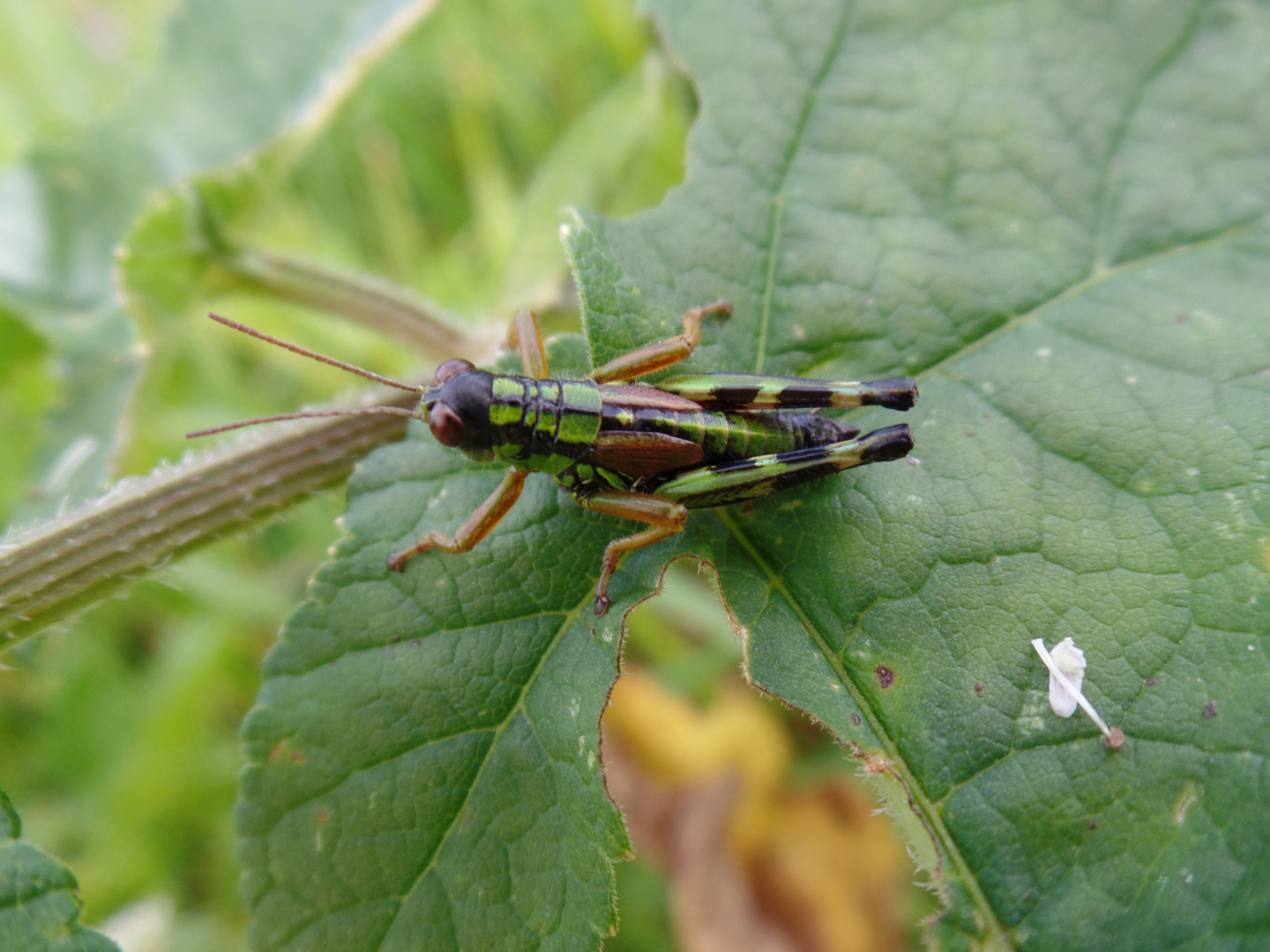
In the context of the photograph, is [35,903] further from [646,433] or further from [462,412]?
[646,433]

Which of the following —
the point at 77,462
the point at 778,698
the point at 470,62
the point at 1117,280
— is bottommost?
the point at 778,698

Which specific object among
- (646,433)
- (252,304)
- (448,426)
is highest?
(252,304)

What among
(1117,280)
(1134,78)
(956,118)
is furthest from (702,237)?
(1134,78)

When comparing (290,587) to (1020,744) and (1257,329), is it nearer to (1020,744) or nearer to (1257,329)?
(1020,744)

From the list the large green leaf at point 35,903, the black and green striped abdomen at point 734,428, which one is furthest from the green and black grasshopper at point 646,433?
the large green leaf at point 35,903

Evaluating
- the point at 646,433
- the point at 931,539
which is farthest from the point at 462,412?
the point at 931,539

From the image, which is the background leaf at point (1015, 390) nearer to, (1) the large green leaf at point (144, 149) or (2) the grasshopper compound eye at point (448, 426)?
(2) the grasshopper compound eye at point (448, 426)
